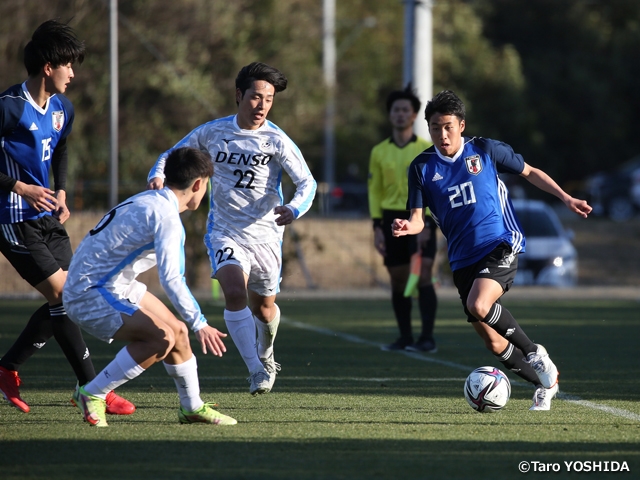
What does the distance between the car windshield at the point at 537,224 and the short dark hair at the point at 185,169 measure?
46.6 feet

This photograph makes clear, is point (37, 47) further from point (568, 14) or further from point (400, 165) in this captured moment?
point (568, 14)

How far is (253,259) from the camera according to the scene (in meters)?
6.88

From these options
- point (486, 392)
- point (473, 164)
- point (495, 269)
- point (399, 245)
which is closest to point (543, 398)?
point (486, 392)

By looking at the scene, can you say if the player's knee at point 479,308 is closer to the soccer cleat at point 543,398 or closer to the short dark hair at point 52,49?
the soccer cleat at point 543,398

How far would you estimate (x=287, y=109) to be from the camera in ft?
96.2

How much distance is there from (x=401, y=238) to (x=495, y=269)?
341 centimetres

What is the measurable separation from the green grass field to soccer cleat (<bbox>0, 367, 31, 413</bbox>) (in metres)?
0.07

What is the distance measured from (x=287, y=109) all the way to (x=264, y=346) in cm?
2272

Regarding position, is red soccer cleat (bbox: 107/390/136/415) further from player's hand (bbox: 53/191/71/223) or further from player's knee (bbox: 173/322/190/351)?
player's hand (bbox: 53/191/71/223)

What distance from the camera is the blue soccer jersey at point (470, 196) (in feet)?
20.4

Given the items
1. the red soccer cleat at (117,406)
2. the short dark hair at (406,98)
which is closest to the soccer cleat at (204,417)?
the red soccer cleat at (117,406)

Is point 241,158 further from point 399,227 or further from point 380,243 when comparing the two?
point 380,243

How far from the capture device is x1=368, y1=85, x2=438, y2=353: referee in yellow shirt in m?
9.36

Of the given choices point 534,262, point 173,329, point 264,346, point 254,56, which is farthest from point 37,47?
point 254,56
